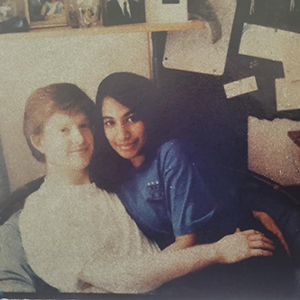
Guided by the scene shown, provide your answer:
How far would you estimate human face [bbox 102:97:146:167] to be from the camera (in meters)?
1.31

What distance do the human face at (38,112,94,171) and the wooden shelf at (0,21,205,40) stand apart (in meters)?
0.33

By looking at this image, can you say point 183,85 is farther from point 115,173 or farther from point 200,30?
point 115,173

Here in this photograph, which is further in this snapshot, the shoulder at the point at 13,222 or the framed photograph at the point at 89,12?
the shoulder at the point at 13,222

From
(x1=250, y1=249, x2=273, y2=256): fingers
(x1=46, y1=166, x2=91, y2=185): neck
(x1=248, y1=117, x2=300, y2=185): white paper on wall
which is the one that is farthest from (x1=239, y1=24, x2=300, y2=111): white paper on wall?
(x1=46, y1=166, x2=91, y2=185): neck

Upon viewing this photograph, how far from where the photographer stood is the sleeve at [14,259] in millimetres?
1434

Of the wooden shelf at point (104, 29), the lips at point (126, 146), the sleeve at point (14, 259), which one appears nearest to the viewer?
the wooden shelf at point (104, 29)

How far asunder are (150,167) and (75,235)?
46 cm

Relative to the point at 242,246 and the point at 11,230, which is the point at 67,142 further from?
the point at 242,246

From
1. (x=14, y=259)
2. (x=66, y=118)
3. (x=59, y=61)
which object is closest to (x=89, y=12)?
(x=59, y=61)

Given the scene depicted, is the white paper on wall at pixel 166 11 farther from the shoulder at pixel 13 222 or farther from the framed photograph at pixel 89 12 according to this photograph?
the shoulder at pixel 13 222

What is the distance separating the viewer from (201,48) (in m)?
1.26

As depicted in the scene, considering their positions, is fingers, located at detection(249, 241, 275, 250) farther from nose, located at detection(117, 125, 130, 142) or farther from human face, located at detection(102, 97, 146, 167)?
nose, located at detection(117, 125, 130, 142)

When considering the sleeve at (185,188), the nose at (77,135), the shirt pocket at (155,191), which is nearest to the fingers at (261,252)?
the sleeve at (185,188)

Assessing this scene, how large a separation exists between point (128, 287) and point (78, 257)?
0.26 m
